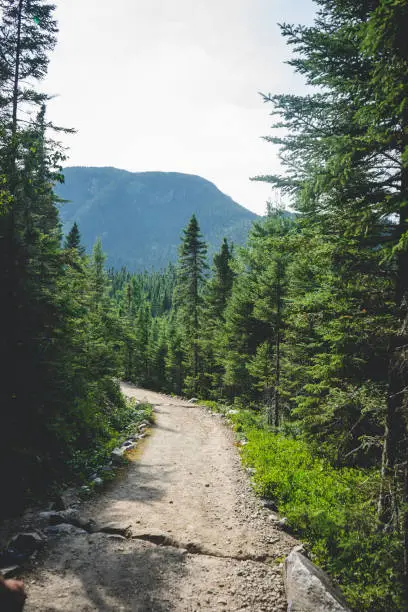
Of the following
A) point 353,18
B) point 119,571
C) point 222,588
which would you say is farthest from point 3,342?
point 353,18

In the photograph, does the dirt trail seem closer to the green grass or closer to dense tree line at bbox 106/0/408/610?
the green grass

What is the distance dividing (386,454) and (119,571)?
17.3 ft

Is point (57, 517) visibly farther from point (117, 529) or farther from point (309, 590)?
point (309, 590)

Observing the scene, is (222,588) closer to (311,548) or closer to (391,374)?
(311,548)

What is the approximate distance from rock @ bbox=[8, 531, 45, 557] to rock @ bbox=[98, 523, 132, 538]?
135cm

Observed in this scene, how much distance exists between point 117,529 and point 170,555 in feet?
4.64

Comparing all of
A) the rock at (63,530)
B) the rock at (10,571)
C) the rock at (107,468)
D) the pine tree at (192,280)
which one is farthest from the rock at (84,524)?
the pine tree at (192,280)

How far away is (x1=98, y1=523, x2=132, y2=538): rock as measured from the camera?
282 inches

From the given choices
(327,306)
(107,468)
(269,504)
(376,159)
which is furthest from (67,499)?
(376,159)

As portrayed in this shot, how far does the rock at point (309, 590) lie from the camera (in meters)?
5.00

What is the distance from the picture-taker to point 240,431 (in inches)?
647

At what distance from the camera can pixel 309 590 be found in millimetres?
5215

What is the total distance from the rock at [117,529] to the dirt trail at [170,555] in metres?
0.12

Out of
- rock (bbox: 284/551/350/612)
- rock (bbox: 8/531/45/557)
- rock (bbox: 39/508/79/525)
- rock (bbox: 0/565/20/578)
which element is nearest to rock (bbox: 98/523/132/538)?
A: rock (bbox: 39/508/79/525)
